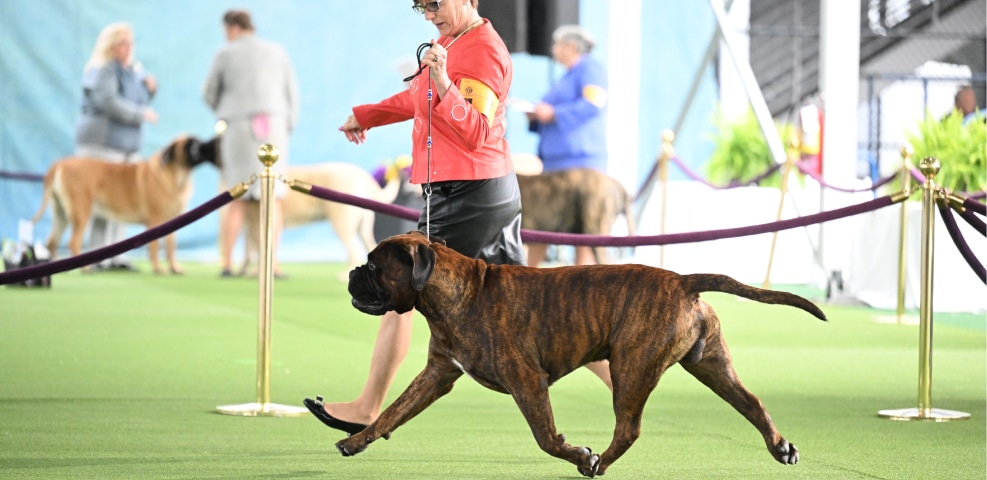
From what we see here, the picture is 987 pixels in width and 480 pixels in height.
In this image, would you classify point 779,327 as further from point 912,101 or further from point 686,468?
point 912,101

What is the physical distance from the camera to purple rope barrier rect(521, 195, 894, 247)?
5250 mm

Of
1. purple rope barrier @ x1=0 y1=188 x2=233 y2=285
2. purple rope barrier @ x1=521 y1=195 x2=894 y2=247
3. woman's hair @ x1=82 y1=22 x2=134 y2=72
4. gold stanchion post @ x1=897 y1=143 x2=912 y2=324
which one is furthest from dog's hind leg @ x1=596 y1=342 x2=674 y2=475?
woman's hair @ x1=82 y1=22 x2=134 y2=72

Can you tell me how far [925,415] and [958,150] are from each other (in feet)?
17.9

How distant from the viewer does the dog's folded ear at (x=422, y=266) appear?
3.51m

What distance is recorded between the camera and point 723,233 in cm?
526

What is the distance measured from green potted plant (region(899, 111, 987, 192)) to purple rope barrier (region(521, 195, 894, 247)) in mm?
4720

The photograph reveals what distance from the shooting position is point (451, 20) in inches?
162

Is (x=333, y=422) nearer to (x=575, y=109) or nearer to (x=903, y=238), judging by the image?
(x=903, y=238)

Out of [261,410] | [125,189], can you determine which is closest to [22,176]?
[125,189]

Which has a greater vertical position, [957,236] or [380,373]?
[957,236]

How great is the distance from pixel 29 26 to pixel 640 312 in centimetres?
1318

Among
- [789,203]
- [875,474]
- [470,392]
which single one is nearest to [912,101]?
[789,203]

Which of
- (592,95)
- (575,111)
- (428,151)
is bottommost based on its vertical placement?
(428,151)

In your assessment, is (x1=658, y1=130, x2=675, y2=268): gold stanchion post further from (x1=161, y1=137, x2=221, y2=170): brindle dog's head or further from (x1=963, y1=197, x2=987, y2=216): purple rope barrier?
(x1=963, y1=197, x2=987, y2=216): purple rope barrier
